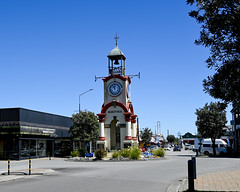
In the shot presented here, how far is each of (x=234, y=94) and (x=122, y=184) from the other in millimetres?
6590

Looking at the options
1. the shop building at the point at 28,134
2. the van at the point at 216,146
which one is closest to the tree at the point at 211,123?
the van at the point at 216,146

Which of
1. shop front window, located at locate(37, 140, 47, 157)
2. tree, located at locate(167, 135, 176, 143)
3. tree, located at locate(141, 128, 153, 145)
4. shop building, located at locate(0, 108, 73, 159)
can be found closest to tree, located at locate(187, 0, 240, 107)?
shop building, located at locate(0, 108, 73, 159)

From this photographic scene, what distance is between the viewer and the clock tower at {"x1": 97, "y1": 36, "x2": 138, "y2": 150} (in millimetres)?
41656

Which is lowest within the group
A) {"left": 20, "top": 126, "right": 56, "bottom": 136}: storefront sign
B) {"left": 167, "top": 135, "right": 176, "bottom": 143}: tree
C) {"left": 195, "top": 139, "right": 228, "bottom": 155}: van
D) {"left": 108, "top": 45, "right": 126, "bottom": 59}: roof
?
{"left": 167, "top": 135, "right": 176, "bottom": 143}: tree

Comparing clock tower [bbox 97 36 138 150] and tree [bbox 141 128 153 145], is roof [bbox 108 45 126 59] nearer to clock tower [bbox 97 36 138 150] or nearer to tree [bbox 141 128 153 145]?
clock tower [bbox 97 36 138 150]

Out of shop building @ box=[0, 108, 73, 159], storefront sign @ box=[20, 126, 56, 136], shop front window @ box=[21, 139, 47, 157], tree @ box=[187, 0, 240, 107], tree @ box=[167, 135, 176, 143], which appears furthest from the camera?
tree @ box=[167, 135, 176, 143]

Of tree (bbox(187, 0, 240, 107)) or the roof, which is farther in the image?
the roof

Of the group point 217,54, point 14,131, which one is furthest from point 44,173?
point 14,131

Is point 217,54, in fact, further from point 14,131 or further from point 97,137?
point 97,137

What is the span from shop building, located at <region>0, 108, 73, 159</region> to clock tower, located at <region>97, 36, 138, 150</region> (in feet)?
25.0

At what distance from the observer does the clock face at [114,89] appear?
42.8 meters

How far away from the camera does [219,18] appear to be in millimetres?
9047

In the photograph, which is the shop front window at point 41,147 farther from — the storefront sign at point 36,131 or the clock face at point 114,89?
the clock face at point 114,89

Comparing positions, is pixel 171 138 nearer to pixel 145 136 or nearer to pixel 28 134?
pixel 145 136
